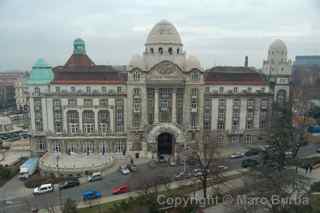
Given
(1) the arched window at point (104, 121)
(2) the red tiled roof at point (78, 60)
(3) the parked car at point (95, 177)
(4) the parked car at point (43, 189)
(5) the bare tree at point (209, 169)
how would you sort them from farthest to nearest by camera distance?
(2) the red tiled roof at point (78, 60)
(1) the arched window at point (104, 121)
(3) the parked car at point (95, 177)
(4) the parked car at point (43, 189)
(5) the bare tree at point (209, 169)

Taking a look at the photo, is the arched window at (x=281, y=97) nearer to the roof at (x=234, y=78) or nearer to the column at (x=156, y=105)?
the roof at (x=234, y=78)

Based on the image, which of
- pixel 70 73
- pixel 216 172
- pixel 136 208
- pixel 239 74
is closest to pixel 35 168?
pixel 70 73

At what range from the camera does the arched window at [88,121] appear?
52.6 meters

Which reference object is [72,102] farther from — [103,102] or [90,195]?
[90,195]

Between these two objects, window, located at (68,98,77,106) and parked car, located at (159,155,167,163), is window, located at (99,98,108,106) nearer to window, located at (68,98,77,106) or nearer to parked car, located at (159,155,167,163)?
window, located at (68,98,77,106)

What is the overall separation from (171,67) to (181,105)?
778 cm

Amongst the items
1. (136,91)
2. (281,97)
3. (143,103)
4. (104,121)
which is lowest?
(104,121)

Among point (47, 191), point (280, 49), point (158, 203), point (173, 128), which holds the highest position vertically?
point (280, 49)

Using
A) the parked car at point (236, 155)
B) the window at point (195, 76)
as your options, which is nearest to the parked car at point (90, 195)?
the parked car at point (236, 155)

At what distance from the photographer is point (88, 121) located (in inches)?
2082

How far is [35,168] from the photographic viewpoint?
150 ft

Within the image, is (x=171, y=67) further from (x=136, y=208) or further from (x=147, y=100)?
(x=136, y=208)

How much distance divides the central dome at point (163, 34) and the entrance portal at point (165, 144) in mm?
18455

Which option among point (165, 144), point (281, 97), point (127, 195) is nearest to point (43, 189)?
point (127, 195)
